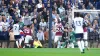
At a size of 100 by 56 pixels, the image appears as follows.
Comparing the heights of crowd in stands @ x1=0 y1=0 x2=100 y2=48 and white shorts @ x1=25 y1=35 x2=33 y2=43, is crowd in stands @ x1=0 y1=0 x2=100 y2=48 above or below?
above

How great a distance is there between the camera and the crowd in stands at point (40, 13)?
24734 mm

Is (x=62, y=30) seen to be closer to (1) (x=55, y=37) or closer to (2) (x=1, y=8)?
(1) (x=55, y=37)

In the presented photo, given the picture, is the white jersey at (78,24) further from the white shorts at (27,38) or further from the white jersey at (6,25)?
the white jersey at (6,25)

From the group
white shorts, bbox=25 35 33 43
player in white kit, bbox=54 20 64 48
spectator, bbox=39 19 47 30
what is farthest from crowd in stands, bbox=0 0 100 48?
white shorts, bbox=25 35 33 43

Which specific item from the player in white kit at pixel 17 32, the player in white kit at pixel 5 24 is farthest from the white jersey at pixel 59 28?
the player in white kit at pixel 5 24

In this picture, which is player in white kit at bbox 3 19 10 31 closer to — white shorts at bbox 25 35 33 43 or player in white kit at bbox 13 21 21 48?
player in white kit at bbox 13 21 21 48

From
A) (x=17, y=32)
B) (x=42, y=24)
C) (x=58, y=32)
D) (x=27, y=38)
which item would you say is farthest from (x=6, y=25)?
(x=58, y=32)

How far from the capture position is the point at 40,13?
2564 cm

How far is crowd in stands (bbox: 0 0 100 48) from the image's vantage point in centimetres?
2473

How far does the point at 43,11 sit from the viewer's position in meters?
25.9

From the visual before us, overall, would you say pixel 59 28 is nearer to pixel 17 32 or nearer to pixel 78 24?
pixel 17 32

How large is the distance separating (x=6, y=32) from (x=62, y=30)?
3425 mm

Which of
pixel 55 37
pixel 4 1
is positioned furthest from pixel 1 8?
pixel 55 37

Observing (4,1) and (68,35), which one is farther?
(4,1)
